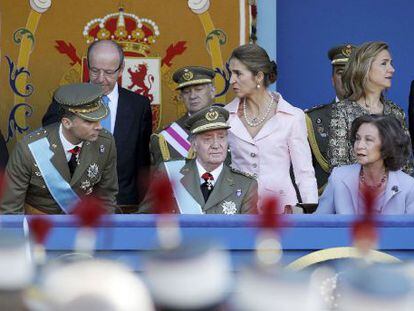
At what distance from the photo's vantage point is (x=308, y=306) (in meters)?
2.27

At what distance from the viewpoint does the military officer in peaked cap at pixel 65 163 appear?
509 centimetres

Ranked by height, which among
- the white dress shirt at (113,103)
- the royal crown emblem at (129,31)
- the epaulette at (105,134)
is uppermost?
the royal crown emblem at (129,31)

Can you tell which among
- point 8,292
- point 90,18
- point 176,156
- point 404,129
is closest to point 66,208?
point 176,156

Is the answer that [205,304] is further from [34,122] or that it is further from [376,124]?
[34,122]

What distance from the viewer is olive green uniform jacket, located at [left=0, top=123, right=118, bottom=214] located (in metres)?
5.07

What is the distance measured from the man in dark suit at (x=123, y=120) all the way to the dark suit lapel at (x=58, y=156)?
1.99 ft

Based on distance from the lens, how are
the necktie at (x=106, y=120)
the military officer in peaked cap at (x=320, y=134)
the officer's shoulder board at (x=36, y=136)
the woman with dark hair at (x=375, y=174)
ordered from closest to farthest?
the woman with dark hair at (x=375, y=174), the officer's shoulder board at (x=36, y=136), the military officer in peaked cap at (x=320, y=134), the necktie at (x=106, y=120)

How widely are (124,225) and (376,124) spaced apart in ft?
4.17

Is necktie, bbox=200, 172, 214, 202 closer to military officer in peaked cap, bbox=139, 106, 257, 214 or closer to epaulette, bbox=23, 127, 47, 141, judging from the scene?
military officer in peaked cap, bbox=139, 106, 257, 214

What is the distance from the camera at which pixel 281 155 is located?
17.6 feet

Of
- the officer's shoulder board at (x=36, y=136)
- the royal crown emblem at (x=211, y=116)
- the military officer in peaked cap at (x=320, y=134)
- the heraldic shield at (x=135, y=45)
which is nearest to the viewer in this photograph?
the royal crown emblem at (x=211, y=116)

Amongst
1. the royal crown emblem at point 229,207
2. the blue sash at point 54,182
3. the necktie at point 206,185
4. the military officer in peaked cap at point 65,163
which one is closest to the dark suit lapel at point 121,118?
the military officer in peaked cap at point 65,163

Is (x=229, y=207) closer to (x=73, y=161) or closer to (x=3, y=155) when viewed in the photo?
(x=73, y=161)

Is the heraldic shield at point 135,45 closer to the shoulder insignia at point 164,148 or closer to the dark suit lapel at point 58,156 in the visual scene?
the shoulder insignia at point 164,148
